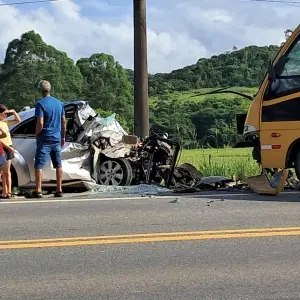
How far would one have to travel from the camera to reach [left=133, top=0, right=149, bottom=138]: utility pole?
14.6m

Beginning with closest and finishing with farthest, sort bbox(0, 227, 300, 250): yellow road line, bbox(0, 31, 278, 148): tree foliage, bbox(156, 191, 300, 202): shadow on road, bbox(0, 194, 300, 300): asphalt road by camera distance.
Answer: bbox(0, 194, 300, 300): asphalt road < bbox(0, 227, 300, 250): yellow road line < bbox(156, 191, 300, 202): shadow on road < bbox(0, 31, 278, 148): tree foliage

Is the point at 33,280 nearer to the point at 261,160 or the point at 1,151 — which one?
the point at 1,151

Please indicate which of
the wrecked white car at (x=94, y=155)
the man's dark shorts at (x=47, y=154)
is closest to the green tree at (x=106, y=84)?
the wrecked white car at (x=94, y=155)

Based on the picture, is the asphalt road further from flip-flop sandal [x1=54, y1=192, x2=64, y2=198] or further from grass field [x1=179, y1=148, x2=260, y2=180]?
grass field [x1=179, y1=148, x2=260, y2=180]

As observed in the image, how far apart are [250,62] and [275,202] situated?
18654 millimetres

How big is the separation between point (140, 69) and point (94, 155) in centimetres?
380

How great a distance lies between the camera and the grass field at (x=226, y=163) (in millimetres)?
13820

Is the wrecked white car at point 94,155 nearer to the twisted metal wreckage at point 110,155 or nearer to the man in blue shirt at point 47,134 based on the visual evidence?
the twisted metal wreckage at point 110,155

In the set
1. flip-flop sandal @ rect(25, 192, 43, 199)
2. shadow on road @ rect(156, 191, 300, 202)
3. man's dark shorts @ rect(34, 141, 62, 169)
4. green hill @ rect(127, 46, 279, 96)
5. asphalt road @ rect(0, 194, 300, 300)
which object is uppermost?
green hill @ rect(127, 46, 279, 96)

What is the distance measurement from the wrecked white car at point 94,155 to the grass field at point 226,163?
78.6 inches

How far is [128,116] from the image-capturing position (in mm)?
57562

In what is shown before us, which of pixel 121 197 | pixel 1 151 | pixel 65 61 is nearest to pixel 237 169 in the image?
pixel 121 197

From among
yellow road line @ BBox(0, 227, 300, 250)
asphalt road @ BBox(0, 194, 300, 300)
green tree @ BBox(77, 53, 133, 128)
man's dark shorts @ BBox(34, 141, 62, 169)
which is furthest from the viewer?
green tree @ BBox(77, 53, 133, 128)

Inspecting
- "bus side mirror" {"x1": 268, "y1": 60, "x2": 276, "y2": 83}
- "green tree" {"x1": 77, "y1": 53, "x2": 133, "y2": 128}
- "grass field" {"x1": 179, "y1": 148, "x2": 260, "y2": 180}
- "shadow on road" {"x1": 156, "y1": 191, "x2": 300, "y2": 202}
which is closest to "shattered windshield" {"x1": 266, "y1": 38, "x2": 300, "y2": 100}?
"bus side mirror" {"x1": 268, "y1": 60, "x2": 276, "y2": 83}
